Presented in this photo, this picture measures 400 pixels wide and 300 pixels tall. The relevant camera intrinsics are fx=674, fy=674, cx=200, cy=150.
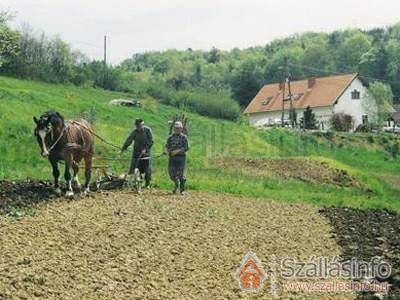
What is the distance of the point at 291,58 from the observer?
120875 mm

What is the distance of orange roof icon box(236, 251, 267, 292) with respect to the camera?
884cm

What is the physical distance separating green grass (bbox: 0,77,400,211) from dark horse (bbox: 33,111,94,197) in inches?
130

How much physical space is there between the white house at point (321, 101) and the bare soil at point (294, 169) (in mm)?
36985

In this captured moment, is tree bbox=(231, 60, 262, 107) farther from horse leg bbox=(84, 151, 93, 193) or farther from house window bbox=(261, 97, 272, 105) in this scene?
horse leg bbox=(84, 151, 93, 193)

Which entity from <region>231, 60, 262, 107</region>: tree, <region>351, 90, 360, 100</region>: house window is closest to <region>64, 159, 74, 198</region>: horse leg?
<region>351, 90, 360, 100</region>: house window

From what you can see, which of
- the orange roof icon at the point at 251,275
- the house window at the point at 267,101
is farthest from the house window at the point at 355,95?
the orange roof icon at the point at 251,275

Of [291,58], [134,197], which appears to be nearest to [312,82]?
[291,58]

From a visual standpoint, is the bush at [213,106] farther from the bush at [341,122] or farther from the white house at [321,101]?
the bush at [341,122]

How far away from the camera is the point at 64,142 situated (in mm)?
14375

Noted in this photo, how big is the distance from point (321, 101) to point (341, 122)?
9808 millimetres

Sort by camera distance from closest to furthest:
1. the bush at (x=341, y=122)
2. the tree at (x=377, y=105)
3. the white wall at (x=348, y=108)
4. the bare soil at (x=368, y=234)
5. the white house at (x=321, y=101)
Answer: the bare soil at (x=368, y=234), the bush at (x=341, y=122), the tree at (x=377, y=105), the white wall at (x=348, y=108), the white house at (x=321, y=101)

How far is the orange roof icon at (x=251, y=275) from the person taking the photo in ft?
29.0

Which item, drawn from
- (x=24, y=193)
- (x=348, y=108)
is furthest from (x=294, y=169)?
(x=348, y=108)

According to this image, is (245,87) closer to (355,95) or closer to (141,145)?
(355,95)
